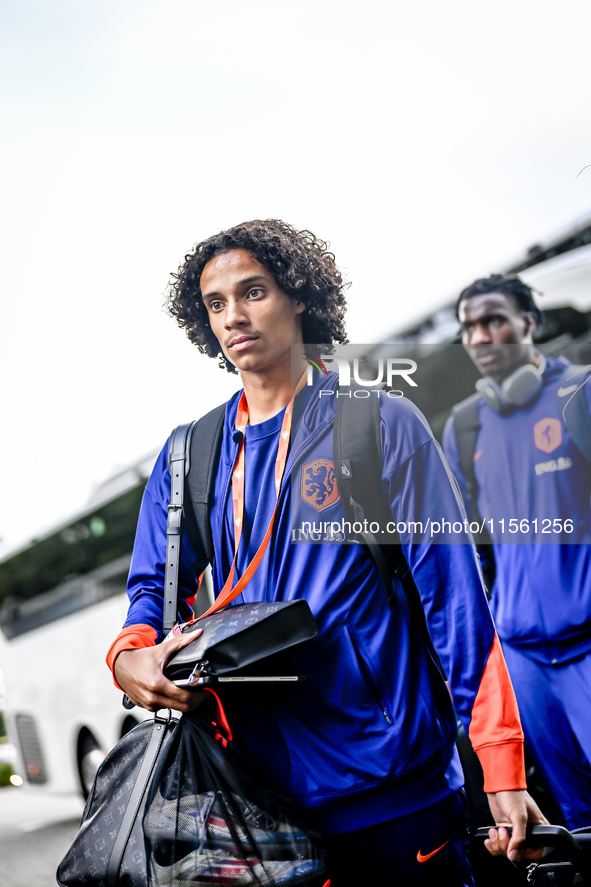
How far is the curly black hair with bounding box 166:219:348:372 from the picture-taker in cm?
215

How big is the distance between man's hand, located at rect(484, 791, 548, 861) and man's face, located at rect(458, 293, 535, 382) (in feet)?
3.58

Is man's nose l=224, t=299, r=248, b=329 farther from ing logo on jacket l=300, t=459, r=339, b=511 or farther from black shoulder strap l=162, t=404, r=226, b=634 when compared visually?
ing logo on jacket l=300, t=459, r=339, b=511

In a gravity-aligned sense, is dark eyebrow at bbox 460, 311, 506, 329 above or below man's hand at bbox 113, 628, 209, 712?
above

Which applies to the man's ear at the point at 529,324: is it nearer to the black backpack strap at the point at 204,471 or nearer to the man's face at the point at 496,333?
the man's face at the point at 496,333

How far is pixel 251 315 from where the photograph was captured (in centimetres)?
211

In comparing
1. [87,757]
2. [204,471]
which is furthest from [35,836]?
[204,471]

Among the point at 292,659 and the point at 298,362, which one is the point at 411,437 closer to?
the point at 298,362

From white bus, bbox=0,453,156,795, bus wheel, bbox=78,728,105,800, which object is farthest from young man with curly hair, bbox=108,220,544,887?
bus wheel, bbox=78,728,105,800

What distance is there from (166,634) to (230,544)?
282 mm

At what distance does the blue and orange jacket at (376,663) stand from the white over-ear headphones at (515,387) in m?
0.35

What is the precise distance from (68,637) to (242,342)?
148 inches

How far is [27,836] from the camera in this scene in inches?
244

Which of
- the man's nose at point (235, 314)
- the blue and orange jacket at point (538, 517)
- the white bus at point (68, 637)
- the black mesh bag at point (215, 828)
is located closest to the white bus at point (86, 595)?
the white bus at point (68, 637)

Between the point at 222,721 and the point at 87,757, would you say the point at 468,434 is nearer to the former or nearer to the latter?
the point at 222,721
